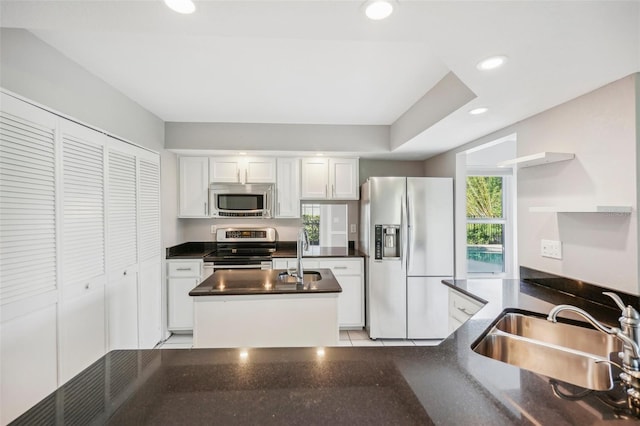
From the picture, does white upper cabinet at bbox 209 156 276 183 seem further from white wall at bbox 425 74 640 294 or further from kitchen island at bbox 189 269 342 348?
white wall at bbox 425 74 640 294

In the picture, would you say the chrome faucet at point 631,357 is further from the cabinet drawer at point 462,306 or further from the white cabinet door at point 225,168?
the white cabinet door at point 225,168

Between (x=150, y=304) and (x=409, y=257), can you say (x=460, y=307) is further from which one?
(x=150, y=304)

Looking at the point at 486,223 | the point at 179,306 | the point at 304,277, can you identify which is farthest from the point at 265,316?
the point at 486,223

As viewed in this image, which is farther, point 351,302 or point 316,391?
point 351,302

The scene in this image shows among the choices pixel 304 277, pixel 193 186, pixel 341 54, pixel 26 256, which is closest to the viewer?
pixel 26 256

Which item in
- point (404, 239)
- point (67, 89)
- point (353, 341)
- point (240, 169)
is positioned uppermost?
point (67, 89)

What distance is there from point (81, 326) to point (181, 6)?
84.4 inches

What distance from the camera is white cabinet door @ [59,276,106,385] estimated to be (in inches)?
73.5

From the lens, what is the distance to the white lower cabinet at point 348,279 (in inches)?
136

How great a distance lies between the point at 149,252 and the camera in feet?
9.77

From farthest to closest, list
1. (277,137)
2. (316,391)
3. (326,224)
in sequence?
(326,224) → (277,137) → (316,391)

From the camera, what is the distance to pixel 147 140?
298 centimetres

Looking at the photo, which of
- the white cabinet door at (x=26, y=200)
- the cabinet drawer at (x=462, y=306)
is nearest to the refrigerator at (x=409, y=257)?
the cabinet drawer at (x=462, y=306)

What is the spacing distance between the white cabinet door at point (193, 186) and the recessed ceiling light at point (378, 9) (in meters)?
2.97
